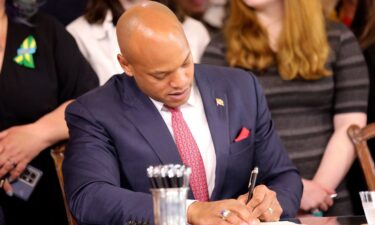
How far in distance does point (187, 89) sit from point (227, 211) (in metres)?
0.47

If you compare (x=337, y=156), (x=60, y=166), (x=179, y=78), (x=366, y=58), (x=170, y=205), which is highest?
(x=179, y=78)

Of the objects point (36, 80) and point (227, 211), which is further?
point (36, 80)

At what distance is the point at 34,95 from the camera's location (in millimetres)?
3156

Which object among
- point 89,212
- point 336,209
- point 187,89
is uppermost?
point 187,89

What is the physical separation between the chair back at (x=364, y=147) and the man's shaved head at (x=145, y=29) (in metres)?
1.00

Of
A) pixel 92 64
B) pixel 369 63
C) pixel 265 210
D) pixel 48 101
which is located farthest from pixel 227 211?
pixel 369 63

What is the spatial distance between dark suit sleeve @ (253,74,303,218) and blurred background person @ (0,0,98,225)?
2.55 feet

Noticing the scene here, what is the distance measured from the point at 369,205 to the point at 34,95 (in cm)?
136

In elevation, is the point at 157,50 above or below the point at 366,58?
above

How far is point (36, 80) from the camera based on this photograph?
3.17m

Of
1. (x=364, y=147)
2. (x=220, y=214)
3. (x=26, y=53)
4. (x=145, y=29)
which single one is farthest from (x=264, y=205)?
(x=26, y=53)

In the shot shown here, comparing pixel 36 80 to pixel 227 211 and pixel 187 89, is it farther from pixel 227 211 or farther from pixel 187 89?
pixel 227 211

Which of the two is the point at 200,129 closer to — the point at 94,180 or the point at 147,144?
the point at 147,144

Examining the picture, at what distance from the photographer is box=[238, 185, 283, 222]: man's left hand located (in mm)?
2336
